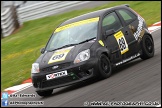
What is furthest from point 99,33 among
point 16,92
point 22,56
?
point 22,56

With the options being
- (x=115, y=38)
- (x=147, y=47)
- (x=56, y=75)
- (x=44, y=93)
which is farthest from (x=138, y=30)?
(x=44, y=93)

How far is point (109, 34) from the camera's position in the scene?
10.2m

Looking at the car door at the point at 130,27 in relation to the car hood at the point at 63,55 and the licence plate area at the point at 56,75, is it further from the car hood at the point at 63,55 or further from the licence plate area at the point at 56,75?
the licence plate area at the point at 56,75

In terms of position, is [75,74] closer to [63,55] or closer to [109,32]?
[63,55]

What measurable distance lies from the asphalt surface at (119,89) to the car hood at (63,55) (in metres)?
0.62

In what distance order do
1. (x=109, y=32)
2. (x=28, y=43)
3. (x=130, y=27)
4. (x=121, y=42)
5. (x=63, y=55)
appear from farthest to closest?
(x=28, y=43), (x=130, y=27), (x=121, y=42), (x=109, y=32), (x=63, y=55)

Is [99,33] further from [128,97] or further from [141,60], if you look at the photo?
[128,97]

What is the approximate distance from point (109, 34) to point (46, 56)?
1404 millimetres

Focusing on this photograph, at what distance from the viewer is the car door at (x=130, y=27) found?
424 inches

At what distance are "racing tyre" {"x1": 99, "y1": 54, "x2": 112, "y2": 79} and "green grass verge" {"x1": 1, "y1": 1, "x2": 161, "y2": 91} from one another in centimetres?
316

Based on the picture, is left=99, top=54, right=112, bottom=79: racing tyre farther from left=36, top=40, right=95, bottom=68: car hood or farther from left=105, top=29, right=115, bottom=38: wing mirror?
left=105, top=29, right=115, bottom=38: wing mirror

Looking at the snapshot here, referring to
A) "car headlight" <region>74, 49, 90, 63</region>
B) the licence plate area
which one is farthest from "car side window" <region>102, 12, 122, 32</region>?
the licence plate area

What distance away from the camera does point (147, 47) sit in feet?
37.1

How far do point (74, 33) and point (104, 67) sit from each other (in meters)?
1.22
